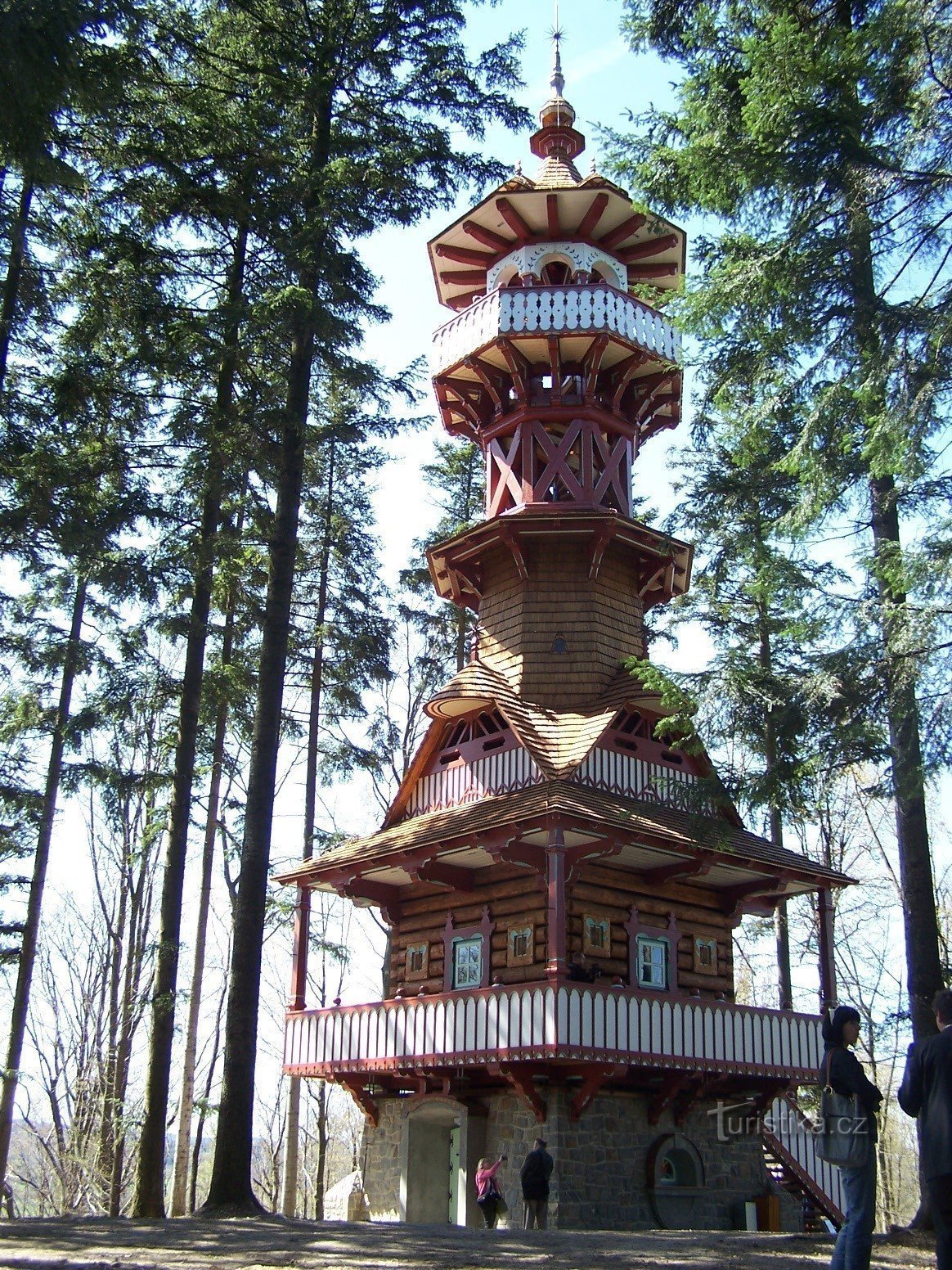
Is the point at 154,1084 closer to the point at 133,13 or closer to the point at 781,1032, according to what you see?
the point at 781,1032

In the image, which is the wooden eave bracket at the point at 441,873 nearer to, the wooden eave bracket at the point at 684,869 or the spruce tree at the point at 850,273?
the wooden eave bracket at the point at 684,869

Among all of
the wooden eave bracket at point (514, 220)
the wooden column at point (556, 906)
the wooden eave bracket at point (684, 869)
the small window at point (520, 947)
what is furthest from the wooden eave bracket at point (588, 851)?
the wooden eave bracket at point (514, 220)

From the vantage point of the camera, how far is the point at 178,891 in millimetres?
17672

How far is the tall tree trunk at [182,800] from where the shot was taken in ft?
53.3

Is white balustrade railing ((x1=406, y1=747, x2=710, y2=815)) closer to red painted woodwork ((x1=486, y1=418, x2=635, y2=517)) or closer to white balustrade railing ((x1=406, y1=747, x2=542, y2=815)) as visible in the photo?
white balustrade railing ((x1=406, y1=747, x2=542, y2=815))

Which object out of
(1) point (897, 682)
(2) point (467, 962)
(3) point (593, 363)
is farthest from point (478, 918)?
(3) point (593, 363)

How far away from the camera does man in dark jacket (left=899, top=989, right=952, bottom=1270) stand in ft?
20.3

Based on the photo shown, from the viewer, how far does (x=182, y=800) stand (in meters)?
18.0

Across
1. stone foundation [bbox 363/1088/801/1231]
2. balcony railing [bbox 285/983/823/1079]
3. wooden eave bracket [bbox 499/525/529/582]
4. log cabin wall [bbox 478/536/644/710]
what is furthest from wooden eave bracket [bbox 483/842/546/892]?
wooden eave bracket [bbox 499/525/529/582]

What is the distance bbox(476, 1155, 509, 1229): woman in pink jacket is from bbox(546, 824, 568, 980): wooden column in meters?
2.81

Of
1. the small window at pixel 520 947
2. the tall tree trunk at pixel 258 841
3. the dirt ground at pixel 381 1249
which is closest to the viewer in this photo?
the dirt ground at pixel 381 1249

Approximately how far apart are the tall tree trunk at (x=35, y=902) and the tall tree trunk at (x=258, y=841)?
3.86 meters

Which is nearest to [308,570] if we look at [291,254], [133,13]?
[291,254]

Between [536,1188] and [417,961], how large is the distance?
5.77m
